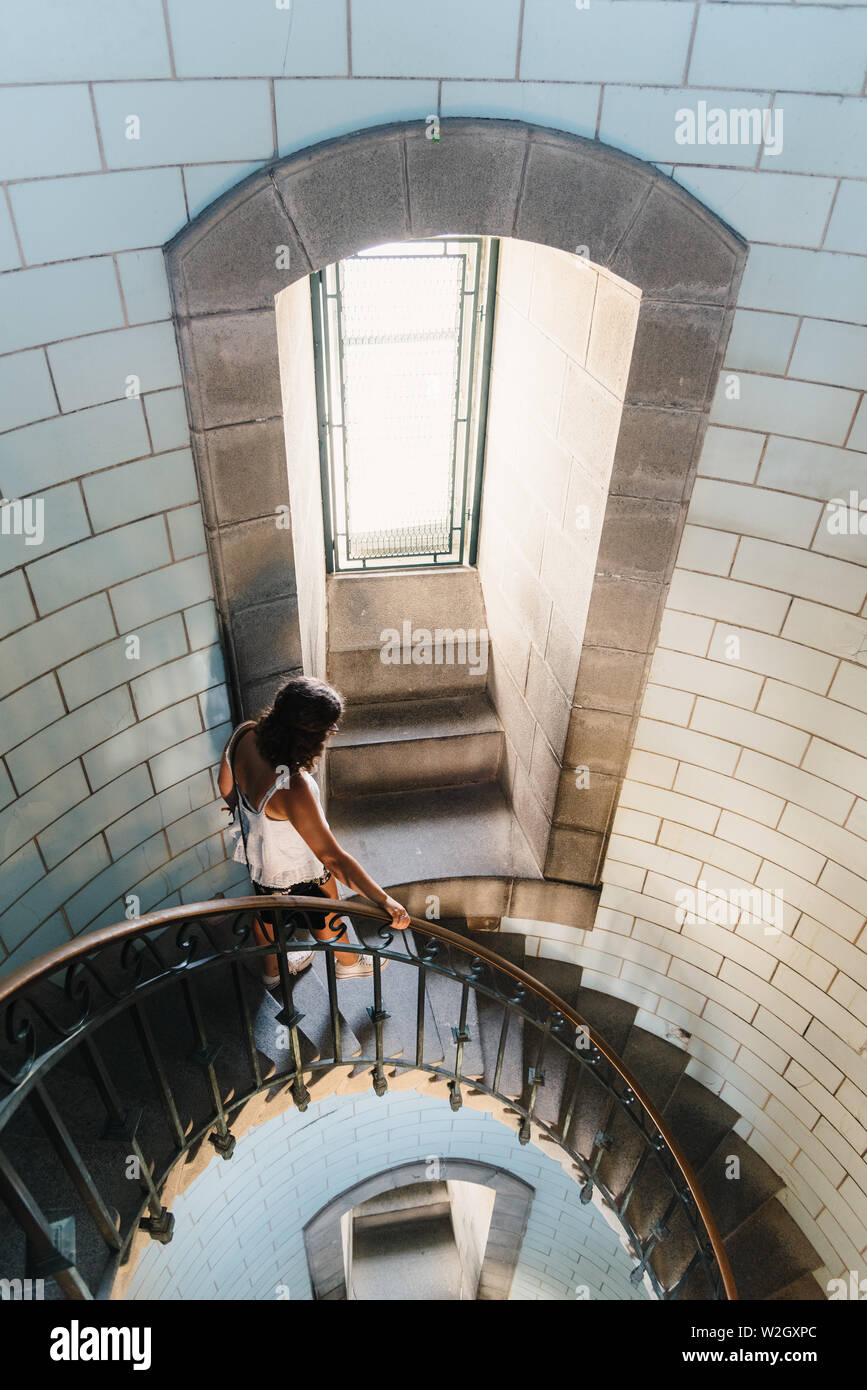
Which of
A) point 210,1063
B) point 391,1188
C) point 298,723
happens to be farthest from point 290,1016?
point 391,1188

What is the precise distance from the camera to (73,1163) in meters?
2.22

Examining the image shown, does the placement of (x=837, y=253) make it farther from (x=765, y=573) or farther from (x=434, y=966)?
(x=434, y=966)

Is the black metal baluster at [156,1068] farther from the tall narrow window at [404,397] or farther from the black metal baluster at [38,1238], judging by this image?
the tall narrow window at [404,397]

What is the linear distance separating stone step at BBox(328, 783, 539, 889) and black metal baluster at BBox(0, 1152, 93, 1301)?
8.53 feet

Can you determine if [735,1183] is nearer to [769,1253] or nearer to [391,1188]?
[769,1253]

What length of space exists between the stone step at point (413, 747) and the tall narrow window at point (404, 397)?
898mm

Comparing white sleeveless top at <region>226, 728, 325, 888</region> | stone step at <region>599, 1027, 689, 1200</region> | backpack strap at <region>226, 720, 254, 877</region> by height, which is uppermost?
backpack strap at <region>226, 720, 254, 877</region>

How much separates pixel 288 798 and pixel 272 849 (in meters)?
0.34

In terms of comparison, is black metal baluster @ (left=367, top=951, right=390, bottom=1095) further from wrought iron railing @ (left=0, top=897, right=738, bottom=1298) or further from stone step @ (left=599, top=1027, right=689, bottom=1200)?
stone step @ (left=599, top=1027, right=689, bottom=1200)

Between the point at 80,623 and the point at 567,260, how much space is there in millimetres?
2439

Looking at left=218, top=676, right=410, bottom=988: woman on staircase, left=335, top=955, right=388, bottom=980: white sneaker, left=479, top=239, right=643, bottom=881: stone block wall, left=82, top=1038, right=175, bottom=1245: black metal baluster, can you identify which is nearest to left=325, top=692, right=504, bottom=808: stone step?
left=479, top=239, right=643, bottom=881: stone block wall

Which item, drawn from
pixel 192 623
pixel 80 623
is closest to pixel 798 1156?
pixel 192 623

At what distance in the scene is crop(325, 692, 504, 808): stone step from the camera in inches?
201

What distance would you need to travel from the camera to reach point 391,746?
510cm
